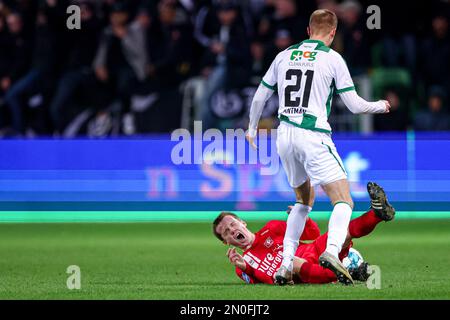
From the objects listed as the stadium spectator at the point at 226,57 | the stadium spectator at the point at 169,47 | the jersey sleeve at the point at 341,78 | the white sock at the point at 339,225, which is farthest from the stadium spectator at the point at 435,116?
the white sock at the point at 339,225

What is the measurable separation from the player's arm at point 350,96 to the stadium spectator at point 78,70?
10226 millimetres

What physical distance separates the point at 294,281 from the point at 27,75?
35.3 ft

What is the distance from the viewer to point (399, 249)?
1202 cm

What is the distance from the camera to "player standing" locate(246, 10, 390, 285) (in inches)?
333

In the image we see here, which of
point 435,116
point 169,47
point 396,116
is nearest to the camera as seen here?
point 435,116

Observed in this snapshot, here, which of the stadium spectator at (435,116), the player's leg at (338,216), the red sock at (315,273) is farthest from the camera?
the stadium spectator at (435,116)

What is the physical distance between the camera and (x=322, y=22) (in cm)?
864

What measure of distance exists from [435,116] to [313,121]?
29.7 ft

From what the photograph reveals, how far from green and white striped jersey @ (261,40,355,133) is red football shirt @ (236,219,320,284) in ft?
3.01

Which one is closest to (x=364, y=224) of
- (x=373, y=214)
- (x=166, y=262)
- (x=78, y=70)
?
(x=373, y=214)

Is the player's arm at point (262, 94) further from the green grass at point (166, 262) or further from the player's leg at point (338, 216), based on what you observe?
the green grass at point (166, 262)

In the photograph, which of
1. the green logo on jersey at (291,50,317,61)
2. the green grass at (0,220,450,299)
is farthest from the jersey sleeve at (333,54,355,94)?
the green grass at (0,220,450,299)

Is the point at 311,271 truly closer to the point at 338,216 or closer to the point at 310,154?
the point at 338,216

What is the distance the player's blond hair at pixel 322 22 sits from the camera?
859cm
